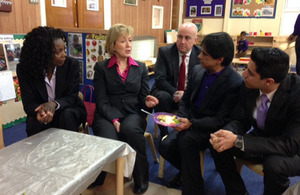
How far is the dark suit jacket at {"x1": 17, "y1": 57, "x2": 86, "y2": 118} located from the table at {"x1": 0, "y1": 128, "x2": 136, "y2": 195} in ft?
1.97

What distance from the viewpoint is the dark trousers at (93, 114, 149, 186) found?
180 centimetres

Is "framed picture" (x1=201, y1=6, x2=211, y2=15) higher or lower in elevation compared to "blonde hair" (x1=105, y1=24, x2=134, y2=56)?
higher

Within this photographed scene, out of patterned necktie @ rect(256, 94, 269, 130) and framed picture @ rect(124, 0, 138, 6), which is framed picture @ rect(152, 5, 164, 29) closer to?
framed picture @ rect(124, 0, 138, 6)

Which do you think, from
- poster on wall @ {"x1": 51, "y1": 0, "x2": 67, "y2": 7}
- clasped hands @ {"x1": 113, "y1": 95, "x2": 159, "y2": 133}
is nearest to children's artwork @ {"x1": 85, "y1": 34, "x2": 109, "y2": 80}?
poster on wall @ {"x1": 51, "y1": 0, "x2": 67, "y2": 7}

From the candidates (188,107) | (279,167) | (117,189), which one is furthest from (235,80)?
(117,189)

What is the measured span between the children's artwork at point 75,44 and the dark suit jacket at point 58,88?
3.33 feet

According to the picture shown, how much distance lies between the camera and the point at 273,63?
139 cm

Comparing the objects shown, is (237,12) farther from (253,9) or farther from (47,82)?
(47,82)

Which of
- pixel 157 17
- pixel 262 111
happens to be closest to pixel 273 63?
pixel 262 111

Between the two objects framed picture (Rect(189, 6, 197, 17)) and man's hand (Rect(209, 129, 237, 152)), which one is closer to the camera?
man's hand (Rect(209, 129, 237, 152))

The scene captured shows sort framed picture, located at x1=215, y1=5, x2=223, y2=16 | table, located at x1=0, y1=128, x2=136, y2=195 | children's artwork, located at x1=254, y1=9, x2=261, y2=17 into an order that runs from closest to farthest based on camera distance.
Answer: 1. table, located at x1=0, y1=128, x2=136, y2=195
2. children's artwork, located at x1=254, y1=9, x2=261, y2=17
3. framed picture, located at x1=215, y1=5, x2=223, y2=16

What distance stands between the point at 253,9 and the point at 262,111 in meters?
6.46

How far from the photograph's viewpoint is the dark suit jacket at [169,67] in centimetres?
241

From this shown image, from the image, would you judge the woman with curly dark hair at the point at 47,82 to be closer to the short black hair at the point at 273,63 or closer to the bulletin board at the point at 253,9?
the short black hair at the point at 273,63
